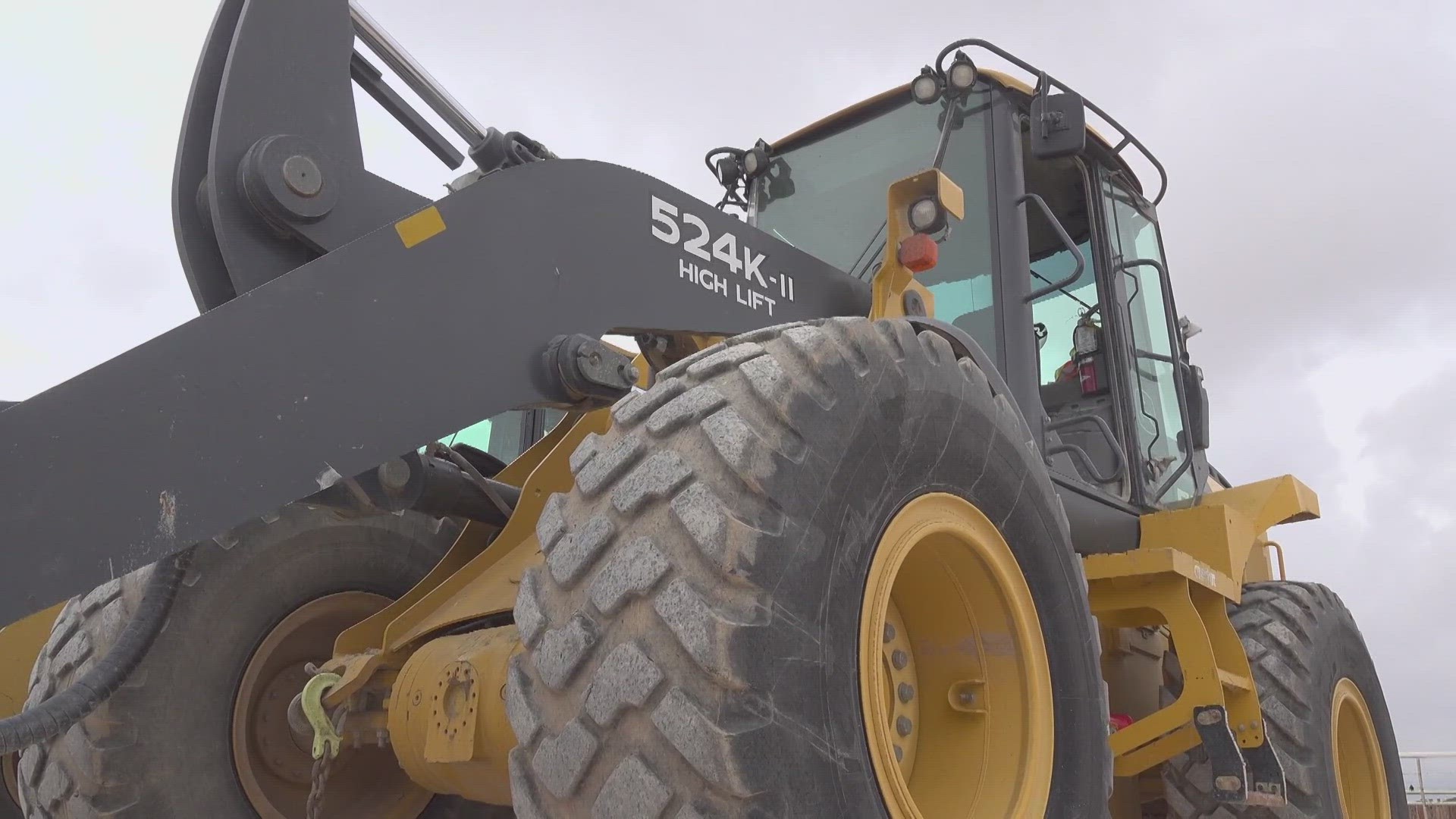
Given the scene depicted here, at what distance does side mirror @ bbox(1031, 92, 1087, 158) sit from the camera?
3459mm

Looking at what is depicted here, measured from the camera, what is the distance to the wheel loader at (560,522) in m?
1.60

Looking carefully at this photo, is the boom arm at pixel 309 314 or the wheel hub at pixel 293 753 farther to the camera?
the wheel hub at pixel 293 753

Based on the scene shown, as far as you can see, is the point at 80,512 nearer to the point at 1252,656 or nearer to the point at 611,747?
the point at 611,747

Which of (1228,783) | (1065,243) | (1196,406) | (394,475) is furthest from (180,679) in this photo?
(1196,406)

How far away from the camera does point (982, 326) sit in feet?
12.3

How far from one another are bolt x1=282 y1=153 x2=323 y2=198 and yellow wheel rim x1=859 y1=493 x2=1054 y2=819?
134 centimetres

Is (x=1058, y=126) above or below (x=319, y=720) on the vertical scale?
above

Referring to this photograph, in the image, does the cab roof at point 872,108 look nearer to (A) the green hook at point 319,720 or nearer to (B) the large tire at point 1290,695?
(B) the large tire at point 1290,695

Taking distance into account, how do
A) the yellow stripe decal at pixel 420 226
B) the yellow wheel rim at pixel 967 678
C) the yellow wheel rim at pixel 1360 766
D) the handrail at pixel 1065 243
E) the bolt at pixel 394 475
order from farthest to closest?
1. the yellow wheel rim at pixel 1360 766
2. the handrail at pixel 1065 243
3. the bolt at pixel 394 475
4. the yellow wheel rim at pixel 967 678
5. the yellow stripe decal at pixel 420 226

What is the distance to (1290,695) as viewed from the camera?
389 cm

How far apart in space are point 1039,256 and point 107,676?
3573 millimetres

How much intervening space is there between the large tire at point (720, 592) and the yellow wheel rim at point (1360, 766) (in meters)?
3.56

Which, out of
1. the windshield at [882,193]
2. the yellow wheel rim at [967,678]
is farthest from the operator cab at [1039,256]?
the yellow wheel rim at [967,678]

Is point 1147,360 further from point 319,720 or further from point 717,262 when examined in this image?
point 319,720
